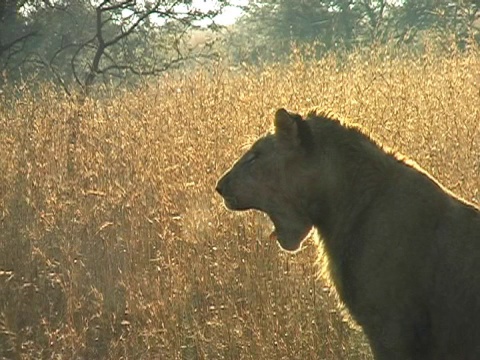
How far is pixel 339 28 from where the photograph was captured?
31.9 m

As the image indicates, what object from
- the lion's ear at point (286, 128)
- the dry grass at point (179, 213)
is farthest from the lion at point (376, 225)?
the dry grass at point (179, 213)

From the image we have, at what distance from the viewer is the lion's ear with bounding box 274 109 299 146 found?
→ 435 centimetres

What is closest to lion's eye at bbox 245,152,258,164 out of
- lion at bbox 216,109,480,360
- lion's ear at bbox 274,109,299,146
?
lion at bbox 216,109,480,360

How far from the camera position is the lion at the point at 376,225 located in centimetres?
393

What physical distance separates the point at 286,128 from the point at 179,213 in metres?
2.48

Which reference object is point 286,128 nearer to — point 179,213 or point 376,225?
→ point 376,225

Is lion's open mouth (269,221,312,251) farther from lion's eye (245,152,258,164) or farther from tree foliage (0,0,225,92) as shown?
tree foliage (0,0,225,92)

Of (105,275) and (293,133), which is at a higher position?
(293,133)

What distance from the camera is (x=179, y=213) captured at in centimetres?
672

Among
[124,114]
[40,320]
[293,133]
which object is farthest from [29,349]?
[124,114]

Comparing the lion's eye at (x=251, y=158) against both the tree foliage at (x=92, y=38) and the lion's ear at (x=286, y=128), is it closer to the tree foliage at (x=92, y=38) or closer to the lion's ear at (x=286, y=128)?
the lion's ear at (x=286, y=128)

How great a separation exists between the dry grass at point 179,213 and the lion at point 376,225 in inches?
37.9

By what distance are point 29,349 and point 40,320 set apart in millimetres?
415

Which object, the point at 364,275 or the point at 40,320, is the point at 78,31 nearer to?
the point at 40,320
